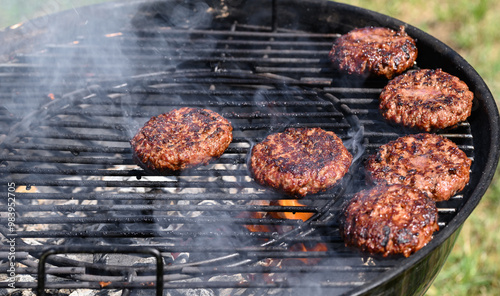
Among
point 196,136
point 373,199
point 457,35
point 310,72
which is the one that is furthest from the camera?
point 457,35

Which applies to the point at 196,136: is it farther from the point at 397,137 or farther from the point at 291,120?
the point at 397,137

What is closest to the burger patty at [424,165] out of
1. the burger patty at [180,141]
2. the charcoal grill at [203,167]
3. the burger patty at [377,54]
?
the charcoal grill at [203,167]

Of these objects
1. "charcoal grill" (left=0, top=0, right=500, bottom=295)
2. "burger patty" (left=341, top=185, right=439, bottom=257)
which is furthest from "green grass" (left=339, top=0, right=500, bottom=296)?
"burger patty" (left=341, top=185, right=439, bottom=257)

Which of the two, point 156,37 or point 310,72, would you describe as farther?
point 156,37

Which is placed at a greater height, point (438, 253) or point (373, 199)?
point (373, 199)

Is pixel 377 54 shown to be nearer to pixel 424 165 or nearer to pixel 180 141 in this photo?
pixel 424 165

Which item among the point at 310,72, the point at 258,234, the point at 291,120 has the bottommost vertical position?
the point at 258,234

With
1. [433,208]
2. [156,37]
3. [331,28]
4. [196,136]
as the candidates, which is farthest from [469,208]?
[156,37]
